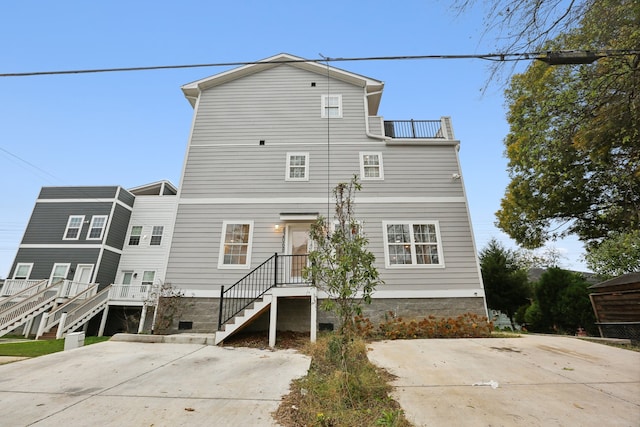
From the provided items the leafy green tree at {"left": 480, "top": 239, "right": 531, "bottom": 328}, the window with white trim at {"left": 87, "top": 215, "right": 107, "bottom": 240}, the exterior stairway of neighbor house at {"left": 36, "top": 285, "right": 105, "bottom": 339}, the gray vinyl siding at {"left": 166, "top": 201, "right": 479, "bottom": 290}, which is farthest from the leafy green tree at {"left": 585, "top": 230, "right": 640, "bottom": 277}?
the window with white trim at {"left": 87, "top": 215, "right": 107, "bottom": 240}

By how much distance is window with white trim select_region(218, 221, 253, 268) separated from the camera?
8.24m

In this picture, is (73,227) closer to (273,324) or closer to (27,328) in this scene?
(27,328)

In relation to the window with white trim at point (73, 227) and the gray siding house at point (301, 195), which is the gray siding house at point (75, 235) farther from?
the gray siding house at point (301, 195)

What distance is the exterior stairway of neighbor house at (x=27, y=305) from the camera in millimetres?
9994

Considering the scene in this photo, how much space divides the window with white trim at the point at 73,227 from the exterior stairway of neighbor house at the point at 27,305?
2.64 metres

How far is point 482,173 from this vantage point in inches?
543

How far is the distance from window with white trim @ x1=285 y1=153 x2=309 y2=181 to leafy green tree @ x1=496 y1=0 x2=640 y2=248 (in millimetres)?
6469

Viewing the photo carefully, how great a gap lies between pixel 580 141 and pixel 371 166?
17.8 feet

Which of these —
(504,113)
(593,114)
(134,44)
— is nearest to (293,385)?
(593,114)

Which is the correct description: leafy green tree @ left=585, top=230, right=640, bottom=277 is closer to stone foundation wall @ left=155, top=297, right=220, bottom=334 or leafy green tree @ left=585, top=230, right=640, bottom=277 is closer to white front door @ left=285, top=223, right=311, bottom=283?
white front door @ left=285, top=223, right=311, bottom=283

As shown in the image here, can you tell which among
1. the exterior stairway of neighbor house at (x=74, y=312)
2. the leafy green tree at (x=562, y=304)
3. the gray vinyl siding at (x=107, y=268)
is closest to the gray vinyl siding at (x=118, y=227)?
the gray vinyl siding at (x=107, y=268)

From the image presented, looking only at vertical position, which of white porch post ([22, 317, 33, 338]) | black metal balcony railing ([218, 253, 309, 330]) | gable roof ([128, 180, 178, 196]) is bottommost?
white porch post ([22, 317, 33, 338])

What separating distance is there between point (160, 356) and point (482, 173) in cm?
1557

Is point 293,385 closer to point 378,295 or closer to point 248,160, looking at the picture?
point 378,295
